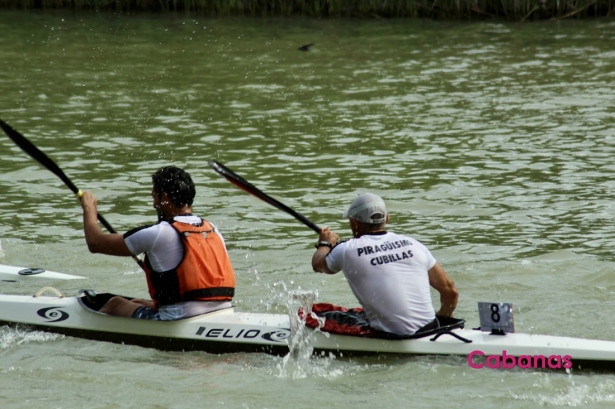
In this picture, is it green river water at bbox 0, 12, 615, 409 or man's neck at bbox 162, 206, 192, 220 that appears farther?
man's neck at bbox 162, 206, 192, 220

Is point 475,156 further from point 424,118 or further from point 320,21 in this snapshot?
point 320,21

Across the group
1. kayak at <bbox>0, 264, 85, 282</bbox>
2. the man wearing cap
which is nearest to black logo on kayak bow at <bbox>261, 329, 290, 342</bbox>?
the man wearing cap

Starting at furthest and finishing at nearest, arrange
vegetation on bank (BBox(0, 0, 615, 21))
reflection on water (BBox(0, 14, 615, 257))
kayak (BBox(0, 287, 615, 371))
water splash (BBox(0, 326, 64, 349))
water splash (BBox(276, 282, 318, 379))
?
vegetation on bank (BBox(0, 0, 615, 21)) → reflection on water (BBox(0, 14, 615, 257)) → water splash (BBox(0, 326, 64, 349)) → water splash (BBox(276, 282, 318, 379)) → kayak (BBox(0, 287, 615, 371))

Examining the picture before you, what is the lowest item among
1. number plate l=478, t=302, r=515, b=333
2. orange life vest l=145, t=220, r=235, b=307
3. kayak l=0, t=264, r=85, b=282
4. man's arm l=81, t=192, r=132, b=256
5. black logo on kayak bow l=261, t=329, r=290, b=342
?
kayak l=0, t=264, r=85, b=282

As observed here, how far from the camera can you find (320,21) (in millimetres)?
25078

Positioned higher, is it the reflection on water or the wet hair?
the wet hair

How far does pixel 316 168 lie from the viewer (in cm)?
1334

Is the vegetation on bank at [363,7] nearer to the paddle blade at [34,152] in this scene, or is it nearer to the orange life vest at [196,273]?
the paddle blade at [34,152]

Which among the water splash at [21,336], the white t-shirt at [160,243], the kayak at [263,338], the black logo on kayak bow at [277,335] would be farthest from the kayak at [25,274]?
the black logo on kayak bow at [277,335]

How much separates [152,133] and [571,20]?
12700 millimetres

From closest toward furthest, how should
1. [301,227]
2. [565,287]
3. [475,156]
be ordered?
[565,287], [301,227], [475,156]

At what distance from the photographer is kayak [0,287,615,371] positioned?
6.67m

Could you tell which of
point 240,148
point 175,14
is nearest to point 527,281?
point 240,148

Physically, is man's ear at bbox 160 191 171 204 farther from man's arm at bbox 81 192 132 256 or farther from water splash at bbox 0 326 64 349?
water splash at bbox 0 326 64 349
